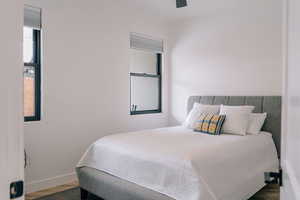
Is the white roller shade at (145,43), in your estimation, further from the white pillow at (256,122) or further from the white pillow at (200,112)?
the white pillow at (256,122)

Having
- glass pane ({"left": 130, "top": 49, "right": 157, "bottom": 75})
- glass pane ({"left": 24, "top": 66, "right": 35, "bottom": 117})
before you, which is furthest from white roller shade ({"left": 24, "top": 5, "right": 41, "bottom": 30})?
glass pane ({"left": 130, "top": 49, "right": 157, "bottom": 75})

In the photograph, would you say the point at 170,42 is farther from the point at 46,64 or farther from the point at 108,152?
the point at 108,152

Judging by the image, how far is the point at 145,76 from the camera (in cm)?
462

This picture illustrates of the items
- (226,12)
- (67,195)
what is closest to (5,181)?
(67,195)

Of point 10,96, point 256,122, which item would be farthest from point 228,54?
point 10,96

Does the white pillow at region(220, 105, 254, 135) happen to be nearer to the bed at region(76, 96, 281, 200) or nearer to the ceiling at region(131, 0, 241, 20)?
the bed at region(76, 96, 281, 200)

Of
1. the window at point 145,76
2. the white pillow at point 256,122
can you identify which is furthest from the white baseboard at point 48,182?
the white pillow at point 256,122

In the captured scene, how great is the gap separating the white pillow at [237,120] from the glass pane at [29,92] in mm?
2496

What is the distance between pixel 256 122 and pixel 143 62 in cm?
233

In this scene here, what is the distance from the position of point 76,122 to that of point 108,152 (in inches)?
41.2

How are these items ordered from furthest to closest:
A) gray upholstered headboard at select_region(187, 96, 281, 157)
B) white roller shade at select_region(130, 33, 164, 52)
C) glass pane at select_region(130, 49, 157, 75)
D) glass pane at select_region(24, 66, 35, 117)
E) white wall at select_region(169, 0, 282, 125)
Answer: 1. glass pane at select_region(130, 49, 157, 75)
2. white roller shade at select_region(130, 33, 164, 52)
3. white wall at select_region(169, 0, 282, 125)
4. gray upholstered headboard at select_region(187, 96, 281, 157)
5. glass pane at select_region(24, 66, 35, 117)

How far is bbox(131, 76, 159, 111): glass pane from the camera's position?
14.8ft

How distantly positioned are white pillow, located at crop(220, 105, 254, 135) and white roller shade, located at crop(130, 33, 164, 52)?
6.15 feet

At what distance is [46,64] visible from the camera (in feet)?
10.2
